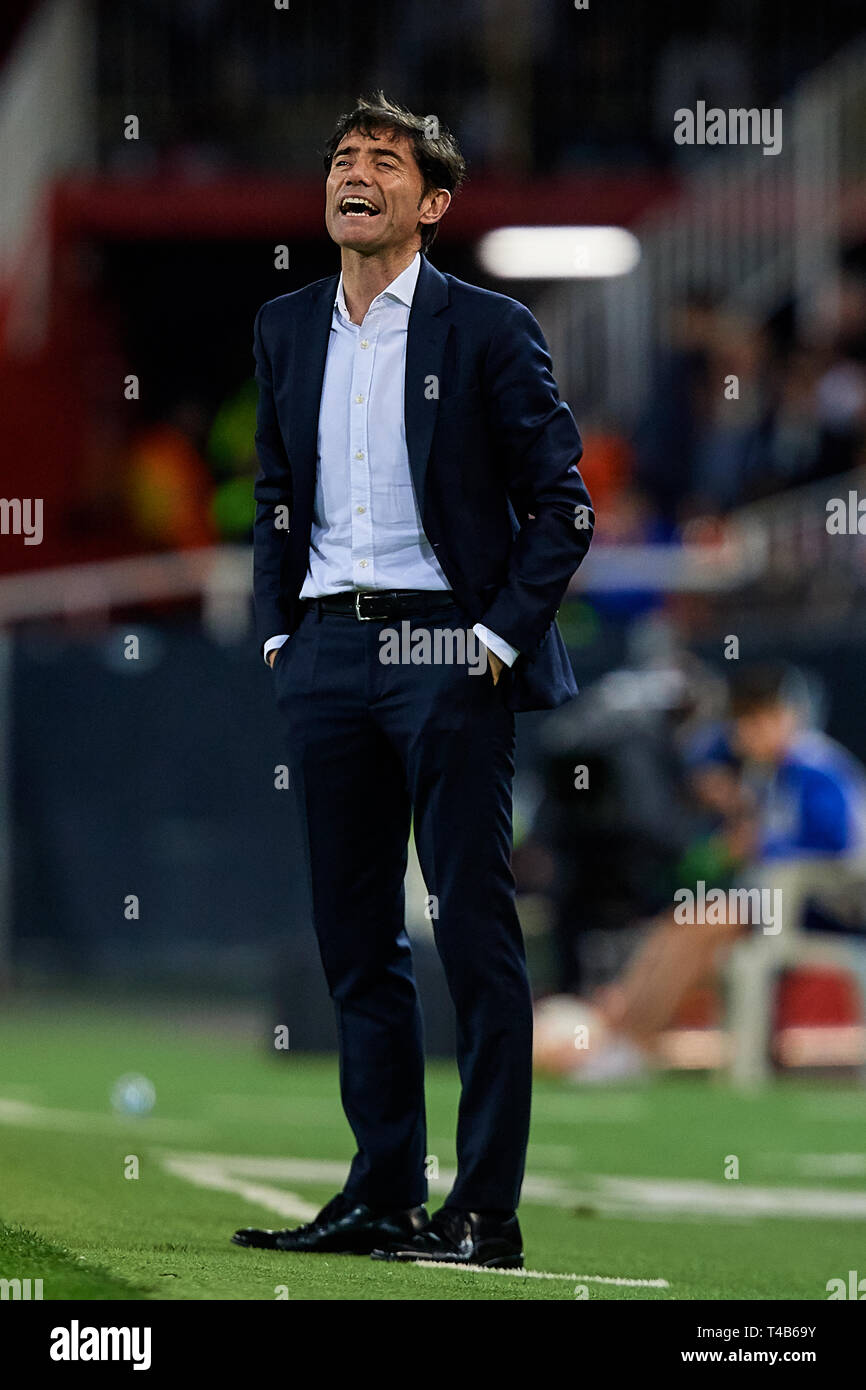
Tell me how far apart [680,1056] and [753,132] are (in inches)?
354

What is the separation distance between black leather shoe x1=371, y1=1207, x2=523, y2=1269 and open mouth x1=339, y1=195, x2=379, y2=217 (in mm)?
2029

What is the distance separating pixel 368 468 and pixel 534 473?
34cm

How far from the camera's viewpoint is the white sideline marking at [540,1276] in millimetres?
4582

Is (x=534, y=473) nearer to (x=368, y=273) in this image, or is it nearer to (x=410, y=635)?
(x=410, y=635)

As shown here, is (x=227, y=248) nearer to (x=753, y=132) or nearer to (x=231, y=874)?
(x=753, y=132)

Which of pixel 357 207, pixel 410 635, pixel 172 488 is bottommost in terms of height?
pixel 410 635

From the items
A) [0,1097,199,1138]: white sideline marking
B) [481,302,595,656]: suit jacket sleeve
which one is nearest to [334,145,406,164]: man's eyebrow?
[481,302,595,656]: suit jacket sleeve

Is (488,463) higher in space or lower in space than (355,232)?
lower

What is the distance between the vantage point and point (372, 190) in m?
4.72

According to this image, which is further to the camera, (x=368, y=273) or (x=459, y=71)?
(x=459, y=71)

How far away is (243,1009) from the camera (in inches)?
500

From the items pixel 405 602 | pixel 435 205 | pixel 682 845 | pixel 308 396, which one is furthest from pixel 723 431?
pixel 405 602

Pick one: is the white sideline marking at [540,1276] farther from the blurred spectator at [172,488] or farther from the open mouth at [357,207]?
the blurred spectator at [172,488]
